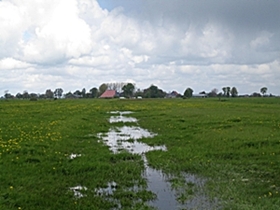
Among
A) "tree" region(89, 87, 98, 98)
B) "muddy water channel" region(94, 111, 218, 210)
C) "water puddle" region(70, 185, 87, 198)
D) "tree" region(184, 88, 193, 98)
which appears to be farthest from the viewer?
"tree" region(89, 87, 98, 98)

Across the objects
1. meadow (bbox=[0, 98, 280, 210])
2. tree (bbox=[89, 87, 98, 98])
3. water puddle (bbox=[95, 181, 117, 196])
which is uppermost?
tree (bbox=[89, 87, 98, 98])

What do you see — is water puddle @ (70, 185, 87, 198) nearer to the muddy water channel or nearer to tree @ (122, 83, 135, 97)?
the muddy water channel

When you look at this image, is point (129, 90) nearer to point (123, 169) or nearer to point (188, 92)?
point (188, 92)

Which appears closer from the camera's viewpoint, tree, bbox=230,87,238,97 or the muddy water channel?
the muddy water channel

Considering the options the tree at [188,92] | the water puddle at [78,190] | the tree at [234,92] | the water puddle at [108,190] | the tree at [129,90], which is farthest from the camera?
the tree at [129,90]

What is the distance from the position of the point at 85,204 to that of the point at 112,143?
10664 mm

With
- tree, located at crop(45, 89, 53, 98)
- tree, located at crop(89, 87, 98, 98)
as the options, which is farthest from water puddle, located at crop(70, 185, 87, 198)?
tree, located at crop(45, 89, 53, 98)

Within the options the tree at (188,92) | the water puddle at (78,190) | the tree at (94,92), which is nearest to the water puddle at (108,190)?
the water puddle at (78,190)

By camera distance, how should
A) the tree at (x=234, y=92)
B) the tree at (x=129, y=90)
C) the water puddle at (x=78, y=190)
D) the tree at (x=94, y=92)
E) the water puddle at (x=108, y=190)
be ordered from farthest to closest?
the tree at (x=94, y=92)
the tree at (x=129, y=90)
the tree at (x=234, y=92)
the water puddle at (x=108, y=190)
the water puddle at (x=78, y=190)

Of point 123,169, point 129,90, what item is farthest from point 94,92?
point 123,169

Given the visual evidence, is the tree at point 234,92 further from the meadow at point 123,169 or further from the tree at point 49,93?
the meadow at point 123,169

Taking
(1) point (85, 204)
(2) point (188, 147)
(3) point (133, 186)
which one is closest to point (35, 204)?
(1) point (85, 204)

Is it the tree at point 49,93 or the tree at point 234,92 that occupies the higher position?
the tree at point 234,92

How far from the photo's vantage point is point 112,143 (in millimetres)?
18938
